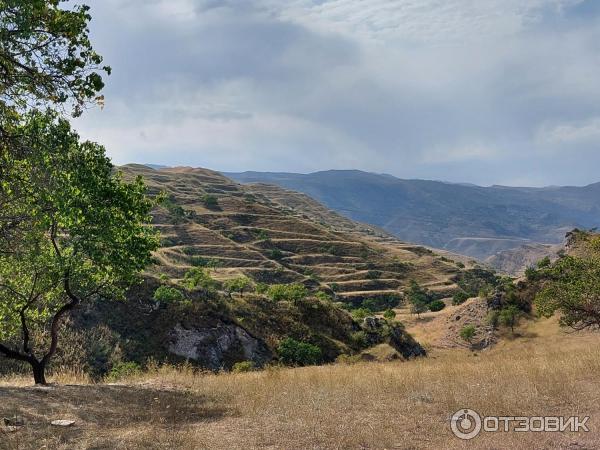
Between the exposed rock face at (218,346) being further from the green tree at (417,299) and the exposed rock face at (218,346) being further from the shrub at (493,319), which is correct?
the green tree at (417,299)

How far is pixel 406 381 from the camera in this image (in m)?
13.7

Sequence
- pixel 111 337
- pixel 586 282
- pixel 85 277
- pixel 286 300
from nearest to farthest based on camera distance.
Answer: pixel 85 277, pixel 586 282, pixel 111 337, pixel 286 300

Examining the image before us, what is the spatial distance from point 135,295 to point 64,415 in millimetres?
29950

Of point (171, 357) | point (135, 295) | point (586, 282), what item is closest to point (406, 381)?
point (586, 282)

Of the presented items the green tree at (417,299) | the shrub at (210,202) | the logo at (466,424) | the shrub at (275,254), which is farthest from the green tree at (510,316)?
the shrub at (210,202)

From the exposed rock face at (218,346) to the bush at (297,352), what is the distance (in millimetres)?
1334

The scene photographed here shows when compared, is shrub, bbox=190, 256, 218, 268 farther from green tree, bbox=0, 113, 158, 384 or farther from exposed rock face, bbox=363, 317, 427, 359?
green tree, bbox=0, 113, 158, 384

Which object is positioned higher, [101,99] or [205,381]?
[101,99]

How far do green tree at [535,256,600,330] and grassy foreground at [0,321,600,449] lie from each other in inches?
502

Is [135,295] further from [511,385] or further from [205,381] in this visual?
[511,385]

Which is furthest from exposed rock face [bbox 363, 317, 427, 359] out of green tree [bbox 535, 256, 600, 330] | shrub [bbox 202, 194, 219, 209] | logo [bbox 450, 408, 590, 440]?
shrub [bbox 202, 194, 219, 209]

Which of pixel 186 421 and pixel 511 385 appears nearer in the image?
pixel 186 421

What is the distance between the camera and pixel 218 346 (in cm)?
3728

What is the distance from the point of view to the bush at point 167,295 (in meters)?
38.8
